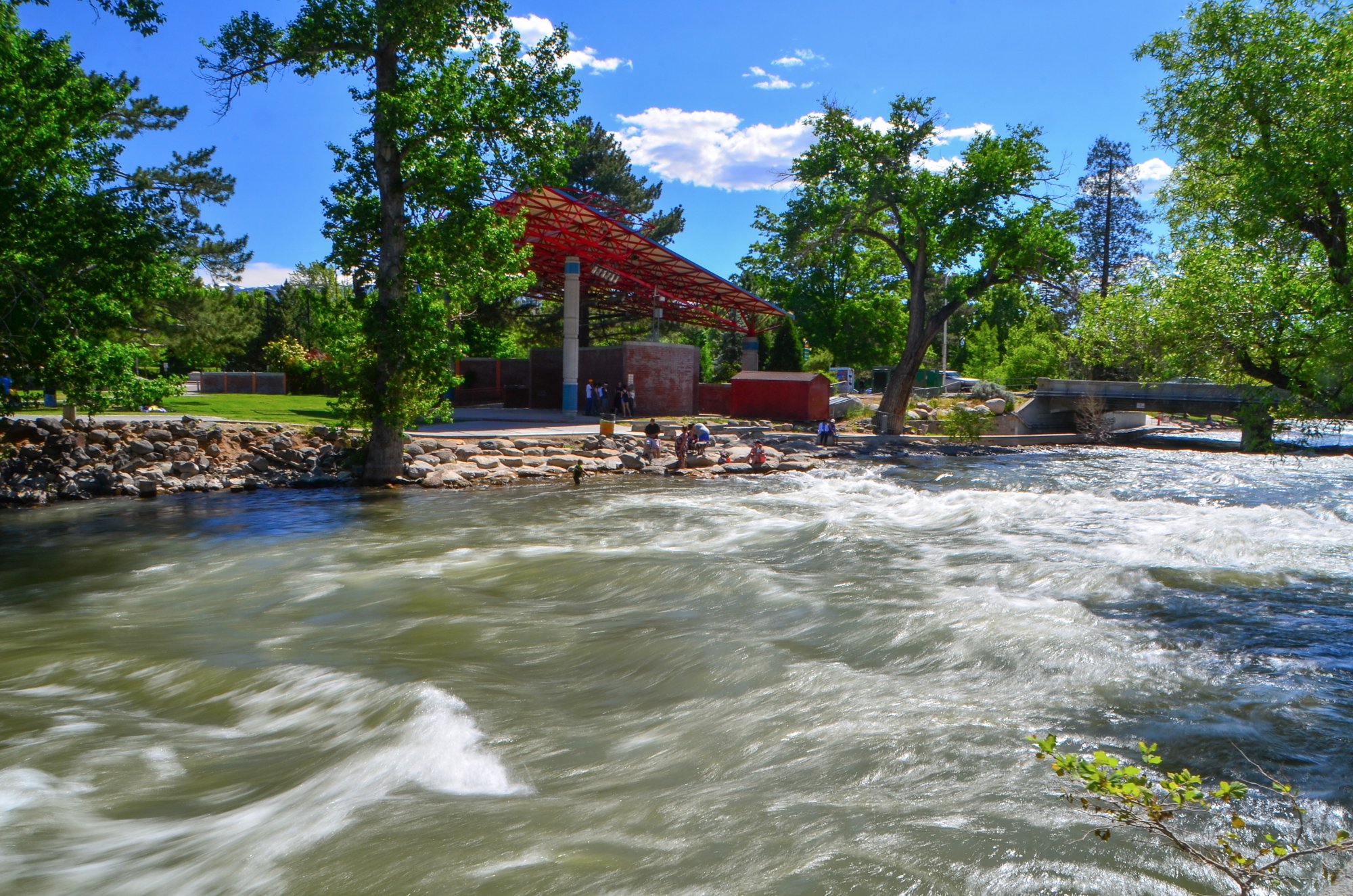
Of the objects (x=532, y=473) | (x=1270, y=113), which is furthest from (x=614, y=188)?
(x=1270, y=113)

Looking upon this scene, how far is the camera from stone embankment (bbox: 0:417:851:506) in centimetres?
1766

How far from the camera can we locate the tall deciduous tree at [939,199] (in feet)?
99.5

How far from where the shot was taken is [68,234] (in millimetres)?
13797

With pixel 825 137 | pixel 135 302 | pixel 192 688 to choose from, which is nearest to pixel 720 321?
pixel 825 137

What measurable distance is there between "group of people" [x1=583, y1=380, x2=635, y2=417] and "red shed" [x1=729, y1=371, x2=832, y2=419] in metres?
4.80

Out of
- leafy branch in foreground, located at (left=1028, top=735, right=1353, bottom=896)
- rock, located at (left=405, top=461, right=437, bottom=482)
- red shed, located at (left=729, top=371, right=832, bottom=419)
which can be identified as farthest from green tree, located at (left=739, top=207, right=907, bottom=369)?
leafy branch in foreground, located at (left=1028, top=735, right=1353, bottom=896)

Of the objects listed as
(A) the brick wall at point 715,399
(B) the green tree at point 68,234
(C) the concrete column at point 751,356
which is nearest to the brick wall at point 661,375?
(A) the brick wall at point 715,399

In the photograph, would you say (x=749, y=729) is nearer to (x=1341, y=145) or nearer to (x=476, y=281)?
(x=1341, y=145)

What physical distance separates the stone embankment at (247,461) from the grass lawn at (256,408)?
241cm

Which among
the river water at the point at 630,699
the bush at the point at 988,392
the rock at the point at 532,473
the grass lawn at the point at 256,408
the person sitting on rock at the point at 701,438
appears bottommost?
the river water at the point at 630,699

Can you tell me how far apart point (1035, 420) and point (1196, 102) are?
32.6 metres

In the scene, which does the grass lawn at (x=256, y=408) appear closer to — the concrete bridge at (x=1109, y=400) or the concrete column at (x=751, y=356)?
the concrete column at (x=751, y=356)

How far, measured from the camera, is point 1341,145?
8289 mm

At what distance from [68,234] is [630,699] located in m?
12.5
